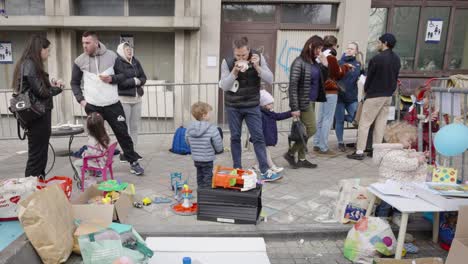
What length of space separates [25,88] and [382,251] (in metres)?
3.94

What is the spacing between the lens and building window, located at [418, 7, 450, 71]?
8.95m

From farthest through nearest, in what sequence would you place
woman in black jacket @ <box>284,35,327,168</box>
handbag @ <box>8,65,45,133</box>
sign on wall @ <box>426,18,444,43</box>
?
sign on wall @ <box>426,18,444,43</box> < woman in black jacket @ <box>284,35,327,168</box> < handbag @ <box>8,65,45,133</box>

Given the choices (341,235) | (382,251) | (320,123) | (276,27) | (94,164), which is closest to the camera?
(382,251)

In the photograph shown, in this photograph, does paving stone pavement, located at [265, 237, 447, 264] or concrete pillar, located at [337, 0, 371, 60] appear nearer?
paving stone pavement, located at [265, 237, 447, 264]

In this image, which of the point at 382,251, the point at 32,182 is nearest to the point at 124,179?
the point at 32,182

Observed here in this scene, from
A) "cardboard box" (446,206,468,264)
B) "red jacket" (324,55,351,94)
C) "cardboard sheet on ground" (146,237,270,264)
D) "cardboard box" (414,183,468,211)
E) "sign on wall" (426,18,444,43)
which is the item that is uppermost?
"sign on wall" (426,18,444,43)

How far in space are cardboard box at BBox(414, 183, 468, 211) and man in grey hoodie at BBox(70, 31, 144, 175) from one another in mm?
3604

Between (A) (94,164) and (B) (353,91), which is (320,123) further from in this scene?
(A) (94,164)

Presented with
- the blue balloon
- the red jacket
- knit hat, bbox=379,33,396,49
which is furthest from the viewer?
the red jacket

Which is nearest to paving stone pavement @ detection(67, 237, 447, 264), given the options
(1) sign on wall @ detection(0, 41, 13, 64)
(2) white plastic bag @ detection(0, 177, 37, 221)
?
(2) white plastic bag @ detection(0, 177, 37, 221)

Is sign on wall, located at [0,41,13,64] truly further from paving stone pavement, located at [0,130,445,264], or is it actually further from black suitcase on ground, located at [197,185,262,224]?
black suitcase on ground, located at [197,185,262,224]

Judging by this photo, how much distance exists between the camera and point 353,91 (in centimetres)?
625

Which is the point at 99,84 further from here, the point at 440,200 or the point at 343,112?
the point at 343,112

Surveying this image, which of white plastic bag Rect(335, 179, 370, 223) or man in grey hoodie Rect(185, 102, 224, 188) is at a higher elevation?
man in grey hoodie Rect(185, 102, 224, 188)
